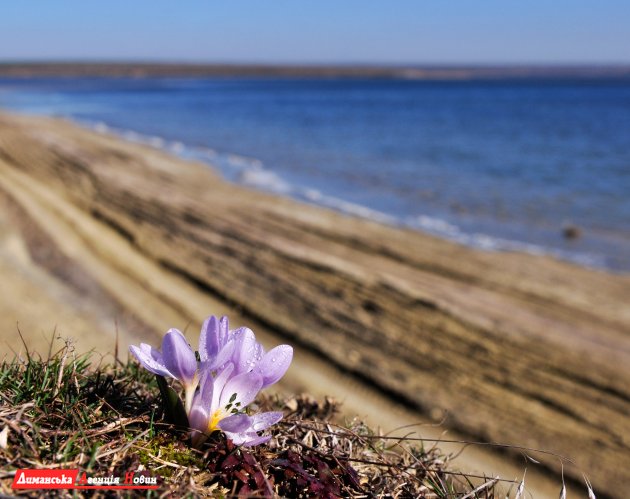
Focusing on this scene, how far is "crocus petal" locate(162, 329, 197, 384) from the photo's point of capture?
1.46 metres

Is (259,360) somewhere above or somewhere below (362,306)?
above

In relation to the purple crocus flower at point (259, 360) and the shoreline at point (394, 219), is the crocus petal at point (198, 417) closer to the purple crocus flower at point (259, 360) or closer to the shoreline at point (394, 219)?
the purple crocus flower at point (259, 360)

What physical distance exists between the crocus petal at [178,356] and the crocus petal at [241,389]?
9cm

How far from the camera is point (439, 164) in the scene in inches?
900

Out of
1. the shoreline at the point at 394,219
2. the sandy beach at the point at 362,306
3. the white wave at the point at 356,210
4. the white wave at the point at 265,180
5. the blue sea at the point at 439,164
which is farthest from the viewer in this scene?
the white wave at the point at 265,180

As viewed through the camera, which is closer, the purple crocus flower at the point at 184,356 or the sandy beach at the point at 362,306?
the purple crocus flower at the point at 184,356

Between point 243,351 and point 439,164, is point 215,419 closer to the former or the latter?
point 243,351

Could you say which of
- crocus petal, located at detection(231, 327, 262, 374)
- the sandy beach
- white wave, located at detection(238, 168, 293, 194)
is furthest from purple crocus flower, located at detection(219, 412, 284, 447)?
white wave, located at detection(238, 168, 293, 194)

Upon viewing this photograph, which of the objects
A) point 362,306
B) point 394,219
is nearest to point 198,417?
point 362,306

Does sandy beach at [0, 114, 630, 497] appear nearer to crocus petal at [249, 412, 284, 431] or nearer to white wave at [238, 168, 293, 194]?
crocus petal at [249, 412, 284, 431]

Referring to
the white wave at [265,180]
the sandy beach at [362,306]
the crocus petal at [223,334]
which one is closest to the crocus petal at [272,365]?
the crocus petal at [223,334]

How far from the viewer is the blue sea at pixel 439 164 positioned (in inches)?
562

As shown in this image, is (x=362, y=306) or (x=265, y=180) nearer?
(x=362, y=306)

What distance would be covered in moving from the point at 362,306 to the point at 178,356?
652 cm
